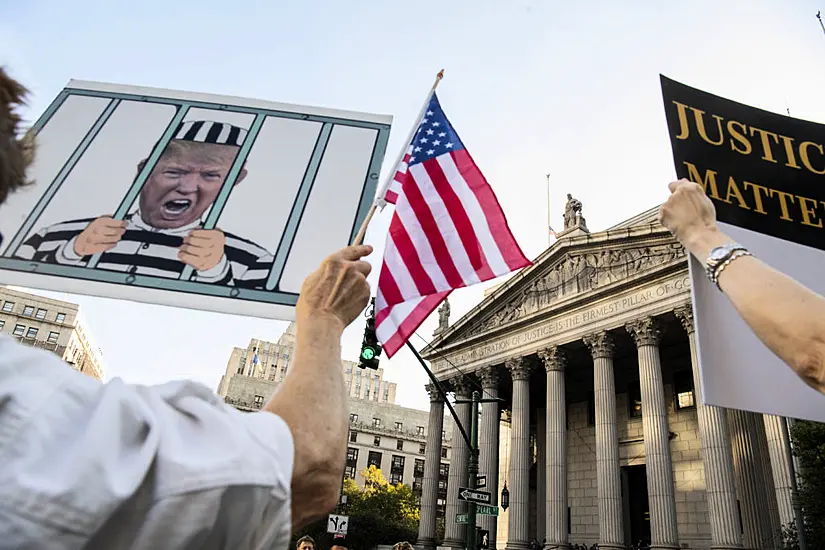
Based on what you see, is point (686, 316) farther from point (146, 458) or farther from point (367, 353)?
point (146, 458)

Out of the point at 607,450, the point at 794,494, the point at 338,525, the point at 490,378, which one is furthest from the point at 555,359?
the point at 338,525

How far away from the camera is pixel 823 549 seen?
16.0 meters

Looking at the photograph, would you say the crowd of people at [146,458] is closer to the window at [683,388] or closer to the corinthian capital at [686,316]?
the corinthian capital at [686,316]

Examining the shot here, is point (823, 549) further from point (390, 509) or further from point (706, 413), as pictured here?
point (390, 509)

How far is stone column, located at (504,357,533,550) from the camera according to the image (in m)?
26.2

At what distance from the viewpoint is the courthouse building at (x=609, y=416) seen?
2102 centimetres

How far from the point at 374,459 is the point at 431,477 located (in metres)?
47.9

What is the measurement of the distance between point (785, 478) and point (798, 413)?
19053 mm

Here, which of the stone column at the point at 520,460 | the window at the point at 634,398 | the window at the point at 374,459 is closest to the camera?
the stone column at the point at 520,460

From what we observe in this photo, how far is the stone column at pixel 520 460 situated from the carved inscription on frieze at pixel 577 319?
3.76ft

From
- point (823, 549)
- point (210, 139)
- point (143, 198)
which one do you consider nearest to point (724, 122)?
point (210, 139)

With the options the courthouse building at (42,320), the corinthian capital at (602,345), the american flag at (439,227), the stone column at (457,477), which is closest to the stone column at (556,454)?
the corinthian capital at (602,345)

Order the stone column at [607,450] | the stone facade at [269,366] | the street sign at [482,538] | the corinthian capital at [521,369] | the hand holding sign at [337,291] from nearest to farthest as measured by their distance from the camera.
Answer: the hand holding sign at [337,291]
the street sign at [482,538]
the stone column at [607,450]
the corinthian capital at [521,369]
the stone facade at [269,366]

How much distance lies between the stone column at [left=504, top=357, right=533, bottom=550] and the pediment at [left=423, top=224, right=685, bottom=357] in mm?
2492
